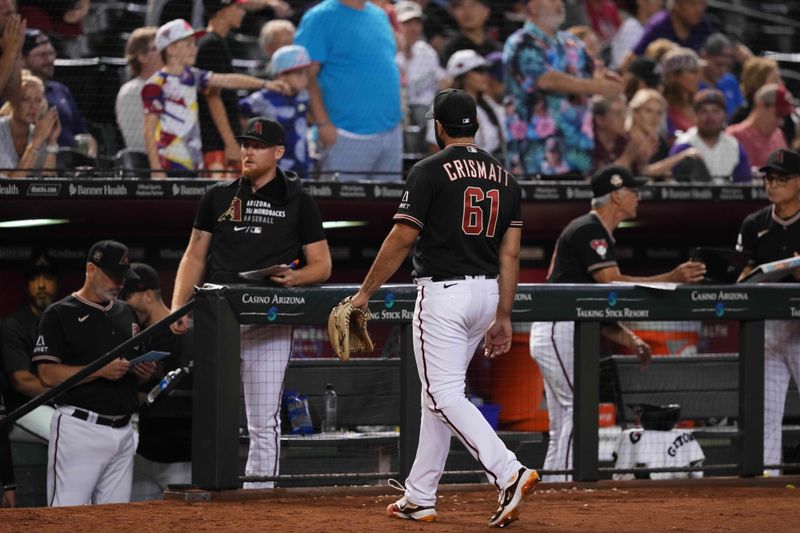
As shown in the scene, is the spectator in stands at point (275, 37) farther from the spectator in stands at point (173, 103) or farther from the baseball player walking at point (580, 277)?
the baseball player walking at point (580, 277)

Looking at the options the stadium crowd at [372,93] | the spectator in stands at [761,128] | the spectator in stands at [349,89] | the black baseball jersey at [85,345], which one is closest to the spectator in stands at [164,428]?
the black baseball jersey at [85,345]

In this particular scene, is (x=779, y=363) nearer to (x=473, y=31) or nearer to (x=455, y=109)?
(x=455, y=109)

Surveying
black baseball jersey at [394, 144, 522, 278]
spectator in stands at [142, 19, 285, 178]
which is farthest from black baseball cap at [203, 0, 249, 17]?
black baseball jersey at [394, 144, 522, 278]

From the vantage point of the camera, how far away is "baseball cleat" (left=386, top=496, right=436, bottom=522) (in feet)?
18.4

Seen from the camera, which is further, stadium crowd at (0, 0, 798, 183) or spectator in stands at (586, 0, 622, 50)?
spectator in stands at (586, 0, 622, 50)

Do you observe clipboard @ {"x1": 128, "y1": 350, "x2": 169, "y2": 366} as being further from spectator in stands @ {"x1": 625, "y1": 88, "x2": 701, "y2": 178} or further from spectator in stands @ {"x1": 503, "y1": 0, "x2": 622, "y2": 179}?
spectator in stands @ {"x1": 625, "y1": 88, "x2": 701, "y2": 178}

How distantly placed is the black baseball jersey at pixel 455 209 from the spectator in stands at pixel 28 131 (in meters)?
3.20

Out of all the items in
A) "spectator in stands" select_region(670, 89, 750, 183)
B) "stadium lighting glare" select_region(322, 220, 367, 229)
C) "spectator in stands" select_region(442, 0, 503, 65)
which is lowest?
"stadium lighting glare" select_region(322, 220, 367, 229)

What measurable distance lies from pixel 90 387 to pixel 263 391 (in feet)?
3.38

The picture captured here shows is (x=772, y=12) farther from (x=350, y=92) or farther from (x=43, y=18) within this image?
(x=43, y=18)

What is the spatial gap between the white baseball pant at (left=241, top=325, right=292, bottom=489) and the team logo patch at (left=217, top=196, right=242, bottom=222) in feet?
1.76

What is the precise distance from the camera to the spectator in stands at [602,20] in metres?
12.3

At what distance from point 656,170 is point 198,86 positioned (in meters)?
3.43

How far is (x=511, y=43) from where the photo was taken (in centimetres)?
927
